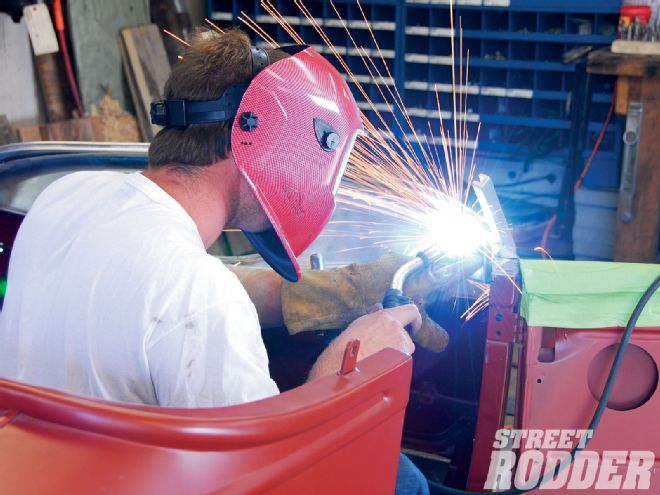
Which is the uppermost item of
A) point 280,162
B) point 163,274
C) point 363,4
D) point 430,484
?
point 363,4

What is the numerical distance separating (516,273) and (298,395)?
0.82 metres

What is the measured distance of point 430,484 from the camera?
2.13 meters

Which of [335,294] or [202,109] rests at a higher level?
[202,109]

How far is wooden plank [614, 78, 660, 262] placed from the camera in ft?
15.4

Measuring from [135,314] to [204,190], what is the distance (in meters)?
0.38

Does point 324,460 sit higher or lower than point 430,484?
higher

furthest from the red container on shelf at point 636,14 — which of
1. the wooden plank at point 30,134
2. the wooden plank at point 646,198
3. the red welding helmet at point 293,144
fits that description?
the wooden plank at point 30,134

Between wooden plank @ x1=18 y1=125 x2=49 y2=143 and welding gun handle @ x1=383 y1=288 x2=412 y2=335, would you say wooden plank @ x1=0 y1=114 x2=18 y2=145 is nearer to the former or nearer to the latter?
wooden plank @ x1=18 y1=125 x2=49 y2=143

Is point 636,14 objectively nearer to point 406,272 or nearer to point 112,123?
point 406,272

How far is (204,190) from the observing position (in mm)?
1692

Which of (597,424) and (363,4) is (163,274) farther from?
(363,4)

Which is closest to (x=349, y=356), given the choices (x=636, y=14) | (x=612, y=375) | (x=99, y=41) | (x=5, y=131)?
(x=612, y=375)

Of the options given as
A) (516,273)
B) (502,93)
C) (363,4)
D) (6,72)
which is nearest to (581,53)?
(502,93)

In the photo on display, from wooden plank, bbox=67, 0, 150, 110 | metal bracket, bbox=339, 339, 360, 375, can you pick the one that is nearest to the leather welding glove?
metal bracket, bbox=339, 339, 360, 375
